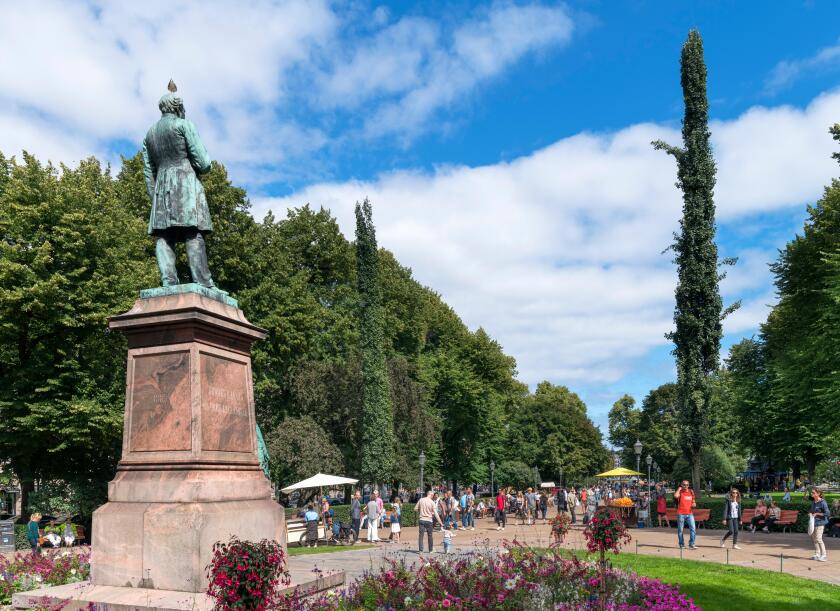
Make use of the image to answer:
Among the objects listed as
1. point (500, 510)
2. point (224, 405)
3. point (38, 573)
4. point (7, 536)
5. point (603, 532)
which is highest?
point (224, 405)

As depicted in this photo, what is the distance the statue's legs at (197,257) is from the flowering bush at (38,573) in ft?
14.1

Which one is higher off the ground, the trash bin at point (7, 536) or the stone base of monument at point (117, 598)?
the stone base of monument at point (117, 598)

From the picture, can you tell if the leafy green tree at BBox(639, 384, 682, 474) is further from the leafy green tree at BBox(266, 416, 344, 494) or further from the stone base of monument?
the stone base of monument

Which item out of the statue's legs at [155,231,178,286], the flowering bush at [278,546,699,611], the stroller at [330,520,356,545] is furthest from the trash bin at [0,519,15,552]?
the flowering bush at [278,546,699,611]

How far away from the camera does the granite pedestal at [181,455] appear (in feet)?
26.6

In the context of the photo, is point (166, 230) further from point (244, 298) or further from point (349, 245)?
point (349, 245)

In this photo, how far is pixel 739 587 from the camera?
11.6 meters

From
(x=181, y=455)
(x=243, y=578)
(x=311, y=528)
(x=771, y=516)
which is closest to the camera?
(x=243, y=578)

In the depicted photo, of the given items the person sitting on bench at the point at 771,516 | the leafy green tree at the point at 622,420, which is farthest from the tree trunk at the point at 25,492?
the leafy green tree at the point at 622,420

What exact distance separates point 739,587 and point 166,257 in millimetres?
10108

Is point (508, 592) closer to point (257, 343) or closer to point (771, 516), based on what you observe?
point (771, 516)

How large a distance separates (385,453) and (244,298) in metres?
12.3

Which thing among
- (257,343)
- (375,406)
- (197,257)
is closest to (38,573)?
(197,257)

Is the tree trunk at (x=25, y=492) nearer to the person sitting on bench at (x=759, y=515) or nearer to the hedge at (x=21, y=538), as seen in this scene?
the hedge at (x=21, y=538)
